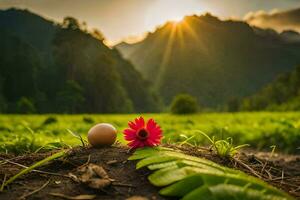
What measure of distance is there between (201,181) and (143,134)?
1268 mm

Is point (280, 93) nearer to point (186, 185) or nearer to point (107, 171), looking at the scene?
point (107, 171)

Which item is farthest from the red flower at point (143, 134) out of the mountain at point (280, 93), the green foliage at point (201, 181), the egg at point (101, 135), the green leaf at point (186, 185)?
the mountain at point (280, 93)

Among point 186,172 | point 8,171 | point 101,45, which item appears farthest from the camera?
point 101,45

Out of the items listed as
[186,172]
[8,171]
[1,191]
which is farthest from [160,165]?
[8,171]

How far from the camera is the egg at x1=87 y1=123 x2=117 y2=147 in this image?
438cm

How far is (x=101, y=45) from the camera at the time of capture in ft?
336

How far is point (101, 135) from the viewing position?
441 cm

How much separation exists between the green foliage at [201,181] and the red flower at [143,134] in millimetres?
493

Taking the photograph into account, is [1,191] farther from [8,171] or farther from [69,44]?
[69,44]

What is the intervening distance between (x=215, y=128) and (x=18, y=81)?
240 feet

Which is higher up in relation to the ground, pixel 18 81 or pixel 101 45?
pixel 101 45

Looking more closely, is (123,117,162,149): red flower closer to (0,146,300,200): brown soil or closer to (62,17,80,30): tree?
(0,146,300,200): brown soil

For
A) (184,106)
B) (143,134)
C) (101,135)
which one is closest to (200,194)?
(143,134)

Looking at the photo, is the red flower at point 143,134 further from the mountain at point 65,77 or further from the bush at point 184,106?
the mountain at point 65,77
